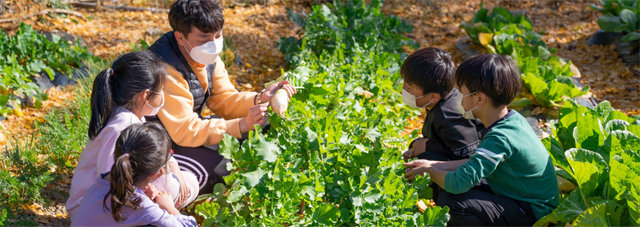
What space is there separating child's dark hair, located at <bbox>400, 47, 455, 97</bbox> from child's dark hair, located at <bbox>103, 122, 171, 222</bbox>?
1631 millimetres

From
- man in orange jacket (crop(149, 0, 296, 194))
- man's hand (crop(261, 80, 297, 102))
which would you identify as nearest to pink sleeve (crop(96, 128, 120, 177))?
man in orange jacket (crop(149, 0, 296, 194))

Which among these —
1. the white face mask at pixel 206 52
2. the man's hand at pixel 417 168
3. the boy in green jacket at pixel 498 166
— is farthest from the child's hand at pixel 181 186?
the boy in green jacket at pixel 498 166

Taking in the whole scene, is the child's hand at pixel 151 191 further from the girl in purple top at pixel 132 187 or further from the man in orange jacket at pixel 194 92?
the man in orange jacket at pixel 194 92

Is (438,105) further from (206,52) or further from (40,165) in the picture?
(40,165)

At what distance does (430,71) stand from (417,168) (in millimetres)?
623

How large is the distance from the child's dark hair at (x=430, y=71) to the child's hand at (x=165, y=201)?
5.25 ft

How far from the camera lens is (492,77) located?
306 centimetres

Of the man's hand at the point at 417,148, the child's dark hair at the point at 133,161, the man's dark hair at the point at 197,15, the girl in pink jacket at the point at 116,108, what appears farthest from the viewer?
the man's hand at the point at 417,148

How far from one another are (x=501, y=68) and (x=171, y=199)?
176 cm

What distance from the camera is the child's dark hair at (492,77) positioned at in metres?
3.06

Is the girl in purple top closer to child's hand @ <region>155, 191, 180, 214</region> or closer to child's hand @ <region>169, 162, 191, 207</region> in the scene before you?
child's hand @ <region>155, 191, 180, 214</region>

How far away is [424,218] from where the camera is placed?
2855mm

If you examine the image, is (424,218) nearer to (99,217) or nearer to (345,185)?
(345,185)

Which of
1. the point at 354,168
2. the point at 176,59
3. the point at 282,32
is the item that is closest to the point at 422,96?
the point at 354,168
